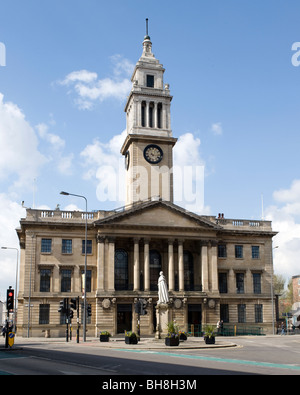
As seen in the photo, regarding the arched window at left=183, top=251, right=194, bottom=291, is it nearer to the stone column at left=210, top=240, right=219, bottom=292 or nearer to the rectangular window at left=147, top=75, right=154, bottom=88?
the stone column at left=210, top=240, right=219, bottom=292

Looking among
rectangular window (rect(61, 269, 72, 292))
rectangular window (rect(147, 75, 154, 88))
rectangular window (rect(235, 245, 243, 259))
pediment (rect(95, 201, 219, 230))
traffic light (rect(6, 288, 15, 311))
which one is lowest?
traffic light (rect(6, 288, 15, 311))

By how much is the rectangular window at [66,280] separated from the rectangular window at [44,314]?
258 centimetres

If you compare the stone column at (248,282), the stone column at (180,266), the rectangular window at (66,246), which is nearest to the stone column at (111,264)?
the rectangular window at (66,246)

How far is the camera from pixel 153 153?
64562 mm

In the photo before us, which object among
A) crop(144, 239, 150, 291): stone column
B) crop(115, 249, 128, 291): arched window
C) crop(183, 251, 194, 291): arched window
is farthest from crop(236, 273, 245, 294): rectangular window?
crop(115, 249, 128, 291): arched window

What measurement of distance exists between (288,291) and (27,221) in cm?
7441

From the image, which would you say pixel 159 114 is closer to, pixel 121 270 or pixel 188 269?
Answer: pixel 188 269

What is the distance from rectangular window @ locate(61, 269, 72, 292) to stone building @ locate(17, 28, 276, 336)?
11cm

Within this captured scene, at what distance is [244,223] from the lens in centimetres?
6250

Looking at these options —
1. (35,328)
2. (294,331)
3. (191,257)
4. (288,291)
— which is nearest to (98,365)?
(35,328)

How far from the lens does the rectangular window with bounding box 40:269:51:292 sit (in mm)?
55406

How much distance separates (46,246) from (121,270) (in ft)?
30.0

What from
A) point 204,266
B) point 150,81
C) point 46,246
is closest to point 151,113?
point 150,81

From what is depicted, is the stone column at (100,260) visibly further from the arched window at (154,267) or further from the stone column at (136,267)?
the arched window at (154,267)
